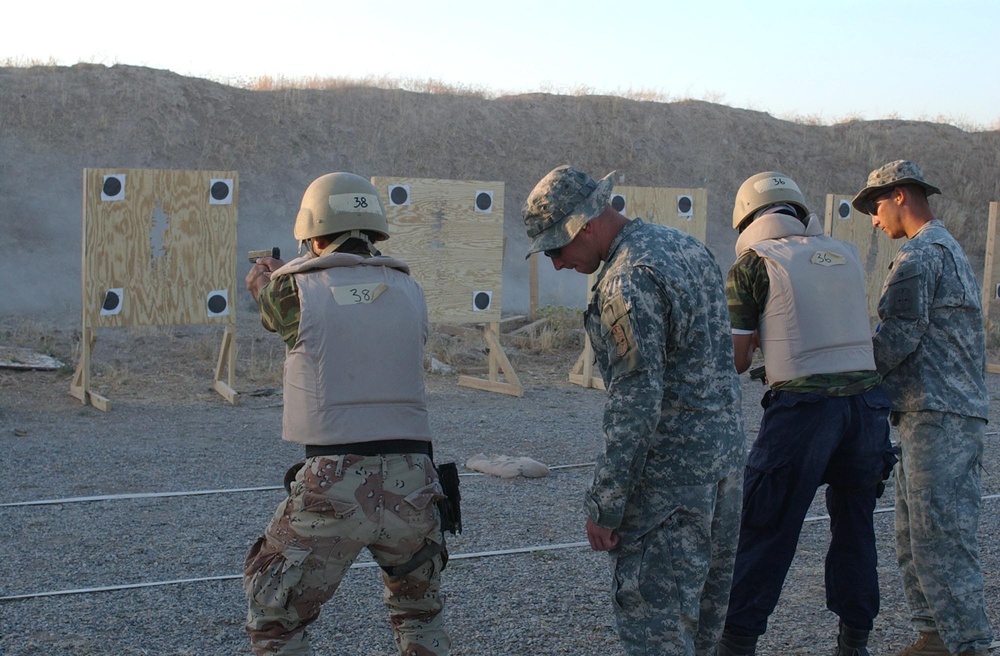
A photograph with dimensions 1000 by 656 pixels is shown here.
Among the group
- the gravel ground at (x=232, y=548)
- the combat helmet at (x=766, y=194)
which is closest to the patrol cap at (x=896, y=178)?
the combat helmet at (x=766, y=194)

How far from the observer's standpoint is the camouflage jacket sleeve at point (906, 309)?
3309 millimetres

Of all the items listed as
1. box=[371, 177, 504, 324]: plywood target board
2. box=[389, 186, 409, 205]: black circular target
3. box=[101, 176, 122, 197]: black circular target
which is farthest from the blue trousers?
box=[101, 176, 122, 197]: black circular target

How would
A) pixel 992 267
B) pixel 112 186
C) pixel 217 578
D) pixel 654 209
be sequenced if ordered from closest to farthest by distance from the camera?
pixel 217 578
pixel 112 186
pixel 654 209
pixel 992 267

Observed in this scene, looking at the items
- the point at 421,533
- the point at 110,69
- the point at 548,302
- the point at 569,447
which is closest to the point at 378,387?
the point at 421,533

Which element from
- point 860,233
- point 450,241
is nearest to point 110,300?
point 450,241

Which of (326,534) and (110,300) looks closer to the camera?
(326,534)

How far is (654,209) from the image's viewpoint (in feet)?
32.4

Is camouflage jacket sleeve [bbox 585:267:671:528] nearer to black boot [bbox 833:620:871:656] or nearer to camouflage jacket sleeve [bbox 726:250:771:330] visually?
camouflage jacket sleeve [bbox 726:250:771:330]

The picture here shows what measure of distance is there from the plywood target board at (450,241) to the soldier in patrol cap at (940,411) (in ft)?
19.8

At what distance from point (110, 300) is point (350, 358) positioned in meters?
6.54

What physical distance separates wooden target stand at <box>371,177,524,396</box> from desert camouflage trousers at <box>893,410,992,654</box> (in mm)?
6153

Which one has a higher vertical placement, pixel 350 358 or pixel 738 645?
pixel 350 358

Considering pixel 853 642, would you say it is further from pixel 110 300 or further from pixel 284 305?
pixel 110 300

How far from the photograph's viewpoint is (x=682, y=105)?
28.0m
